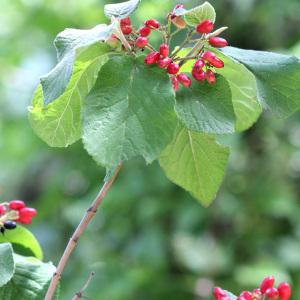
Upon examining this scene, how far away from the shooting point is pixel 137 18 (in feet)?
9.74

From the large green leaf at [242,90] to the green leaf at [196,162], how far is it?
0.07 meters

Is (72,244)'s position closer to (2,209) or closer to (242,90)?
(2,209)

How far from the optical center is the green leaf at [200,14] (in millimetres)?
964

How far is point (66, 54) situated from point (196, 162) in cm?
26

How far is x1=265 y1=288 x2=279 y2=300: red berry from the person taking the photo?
995 millimetres

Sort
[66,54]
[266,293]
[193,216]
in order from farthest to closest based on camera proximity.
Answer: [193,216]
[266,293]
[66,54]

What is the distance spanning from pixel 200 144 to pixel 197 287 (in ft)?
6.92

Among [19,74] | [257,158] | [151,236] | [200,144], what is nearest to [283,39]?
[257,158]

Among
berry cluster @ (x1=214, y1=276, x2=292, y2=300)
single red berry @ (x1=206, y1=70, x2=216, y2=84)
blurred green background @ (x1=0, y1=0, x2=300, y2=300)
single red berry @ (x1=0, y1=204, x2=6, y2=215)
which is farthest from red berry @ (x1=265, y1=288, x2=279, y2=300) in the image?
blurred green background @ (x1=0, y1=0, x2=300, y2=300)

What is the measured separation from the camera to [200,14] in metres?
0.97

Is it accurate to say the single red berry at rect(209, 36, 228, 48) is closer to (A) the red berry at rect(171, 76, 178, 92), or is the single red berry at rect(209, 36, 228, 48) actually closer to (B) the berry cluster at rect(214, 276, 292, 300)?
(A) the red berry at rect(171, 76, 178, 92)

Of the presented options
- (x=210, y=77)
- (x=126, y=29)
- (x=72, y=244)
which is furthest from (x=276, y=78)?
(x=72, y=244)

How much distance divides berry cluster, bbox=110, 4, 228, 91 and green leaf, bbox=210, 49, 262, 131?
19 millimetres

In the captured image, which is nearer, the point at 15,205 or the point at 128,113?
the point at 128,113
